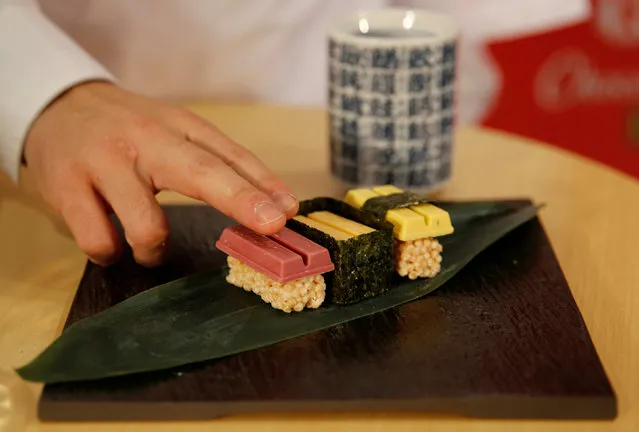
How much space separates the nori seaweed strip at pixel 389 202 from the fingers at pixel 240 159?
0.07 m

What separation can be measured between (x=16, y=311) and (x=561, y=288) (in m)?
0.45

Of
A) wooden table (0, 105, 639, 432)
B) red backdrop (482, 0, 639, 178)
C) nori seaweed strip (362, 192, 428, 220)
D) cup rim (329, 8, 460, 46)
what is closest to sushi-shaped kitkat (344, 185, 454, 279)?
nori seaweed strip (362, 192, 428, 220)

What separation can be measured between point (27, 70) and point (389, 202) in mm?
422

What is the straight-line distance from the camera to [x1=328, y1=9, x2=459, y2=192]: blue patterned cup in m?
0.91

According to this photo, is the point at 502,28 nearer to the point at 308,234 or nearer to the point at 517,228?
the point at 517,228

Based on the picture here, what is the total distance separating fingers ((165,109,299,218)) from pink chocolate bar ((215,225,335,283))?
0.03 metres

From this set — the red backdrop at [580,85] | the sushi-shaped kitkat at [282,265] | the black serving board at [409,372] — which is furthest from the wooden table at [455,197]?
the red backdrop at [580,85]

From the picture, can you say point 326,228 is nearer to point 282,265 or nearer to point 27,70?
point 282,265

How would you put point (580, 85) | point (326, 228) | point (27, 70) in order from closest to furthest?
point (326, 228) < point (27, 70) < point (580, 85)

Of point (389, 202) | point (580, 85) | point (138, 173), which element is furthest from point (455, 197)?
point (580, 85)

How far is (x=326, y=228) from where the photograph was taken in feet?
2.29

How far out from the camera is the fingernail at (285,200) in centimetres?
71

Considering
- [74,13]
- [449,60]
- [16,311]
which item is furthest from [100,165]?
[74,13]

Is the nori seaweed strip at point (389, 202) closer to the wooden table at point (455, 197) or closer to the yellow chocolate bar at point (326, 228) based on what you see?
the yellow chocolate bar at point (326, 228)
